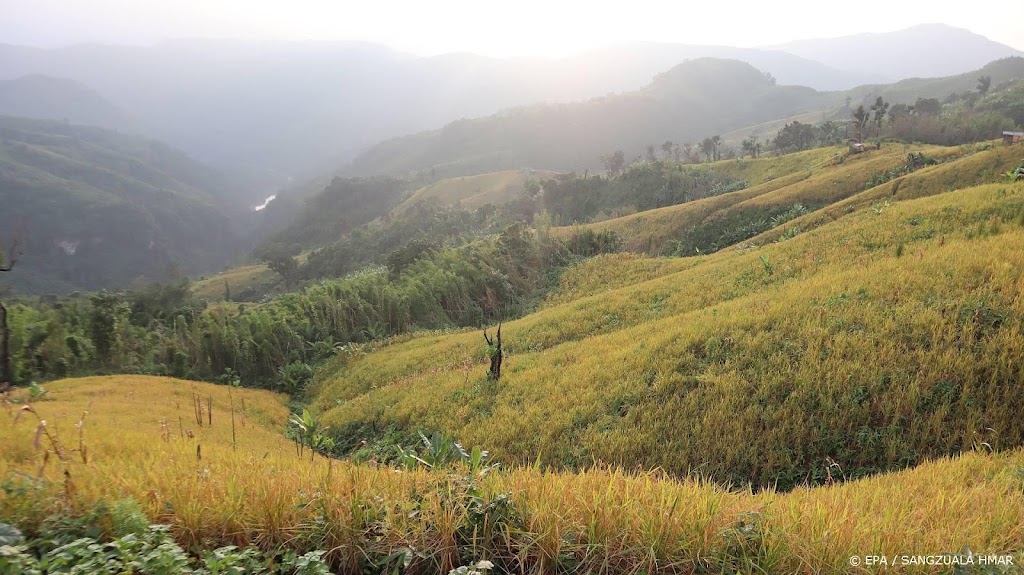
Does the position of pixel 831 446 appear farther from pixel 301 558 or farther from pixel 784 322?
pixel 301 558

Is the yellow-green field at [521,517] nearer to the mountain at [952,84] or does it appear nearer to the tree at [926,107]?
the tree at [926,107]

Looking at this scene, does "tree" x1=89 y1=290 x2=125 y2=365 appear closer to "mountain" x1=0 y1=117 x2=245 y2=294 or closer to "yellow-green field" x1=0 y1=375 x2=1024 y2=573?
"yellow-green field" x1=0 y1=375 x2=1024 y2=573

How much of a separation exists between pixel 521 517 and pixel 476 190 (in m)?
110

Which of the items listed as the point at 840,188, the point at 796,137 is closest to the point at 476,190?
the point at 796,137

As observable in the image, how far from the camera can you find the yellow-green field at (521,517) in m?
2.55

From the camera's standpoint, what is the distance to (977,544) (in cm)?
269

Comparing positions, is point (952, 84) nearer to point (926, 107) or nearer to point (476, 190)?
point (926, 107)

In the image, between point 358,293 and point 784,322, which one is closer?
point 784,322

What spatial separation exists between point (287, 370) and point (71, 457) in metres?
13.6

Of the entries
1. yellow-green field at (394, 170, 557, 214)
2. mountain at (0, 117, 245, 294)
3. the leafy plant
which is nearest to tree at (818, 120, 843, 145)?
yellow-green field at (394, 170, 557, 214)

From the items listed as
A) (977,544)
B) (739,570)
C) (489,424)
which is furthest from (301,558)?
(489,424)

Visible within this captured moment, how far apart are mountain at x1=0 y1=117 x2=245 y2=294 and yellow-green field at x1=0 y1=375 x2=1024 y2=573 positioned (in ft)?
331

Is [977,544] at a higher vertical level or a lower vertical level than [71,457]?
lower

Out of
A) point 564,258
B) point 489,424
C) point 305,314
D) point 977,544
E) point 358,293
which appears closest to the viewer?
point 977,544
